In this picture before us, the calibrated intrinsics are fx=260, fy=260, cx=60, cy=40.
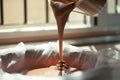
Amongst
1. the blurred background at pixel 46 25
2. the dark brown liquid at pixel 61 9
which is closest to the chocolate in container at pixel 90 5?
the dark brown liquid at pixel 61 9

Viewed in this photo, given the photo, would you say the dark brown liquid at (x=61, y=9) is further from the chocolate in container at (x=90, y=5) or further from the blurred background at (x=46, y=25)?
the blurred background at (x=46, y=25)

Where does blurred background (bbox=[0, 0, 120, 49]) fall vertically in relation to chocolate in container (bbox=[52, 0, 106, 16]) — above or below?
below

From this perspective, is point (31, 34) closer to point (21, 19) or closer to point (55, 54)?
point (21, 19)

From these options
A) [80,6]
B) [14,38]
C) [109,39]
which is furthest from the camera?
[109,39]

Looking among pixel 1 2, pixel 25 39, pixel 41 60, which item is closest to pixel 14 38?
pixel 25 39

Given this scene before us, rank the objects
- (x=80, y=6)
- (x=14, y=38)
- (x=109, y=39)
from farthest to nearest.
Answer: (x=109, y=39)
(x=14, y=38)
(x=80, y=6)

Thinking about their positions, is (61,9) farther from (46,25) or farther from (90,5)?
(46,25)

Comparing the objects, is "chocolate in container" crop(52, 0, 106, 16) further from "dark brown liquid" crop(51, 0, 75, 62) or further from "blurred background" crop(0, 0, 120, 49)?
"blurred background" crop(0, 0, 120, 49)

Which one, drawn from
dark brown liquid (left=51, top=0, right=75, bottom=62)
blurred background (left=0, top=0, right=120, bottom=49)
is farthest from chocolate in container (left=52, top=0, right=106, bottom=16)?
blurred background (left=0, top=0, right=120, bottom=49)

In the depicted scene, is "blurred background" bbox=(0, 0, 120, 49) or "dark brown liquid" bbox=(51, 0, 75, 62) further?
"blurred background" bbox=(0, 0, 120, 49)
